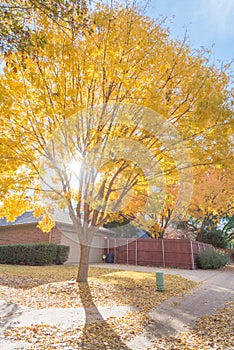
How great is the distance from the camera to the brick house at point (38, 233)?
1697 cm

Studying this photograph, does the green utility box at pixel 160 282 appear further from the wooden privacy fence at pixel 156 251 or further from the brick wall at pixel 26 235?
the brick wall at pixel 26 235

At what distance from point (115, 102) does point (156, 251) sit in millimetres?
13092

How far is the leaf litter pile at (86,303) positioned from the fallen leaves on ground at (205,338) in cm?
2

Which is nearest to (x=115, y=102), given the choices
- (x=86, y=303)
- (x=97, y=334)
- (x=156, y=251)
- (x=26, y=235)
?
(x=86, y=303)

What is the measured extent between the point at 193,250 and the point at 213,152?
12.1m

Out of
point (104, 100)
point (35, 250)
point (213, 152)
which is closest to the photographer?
point (213, 152)

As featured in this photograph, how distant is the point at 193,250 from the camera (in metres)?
17.0

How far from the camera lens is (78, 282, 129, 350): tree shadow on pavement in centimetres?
379

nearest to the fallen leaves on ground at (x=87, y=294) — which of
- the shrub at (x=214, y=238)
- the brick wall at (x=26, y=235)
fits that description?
the brick wall at (x=26, y=235)

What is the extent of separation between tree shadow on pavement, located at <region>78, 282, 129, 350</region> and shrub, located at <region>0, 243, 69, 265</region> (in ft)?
31.1

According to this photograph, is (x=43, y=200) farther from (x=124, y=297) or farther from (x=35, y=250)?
(x=35, y=250)

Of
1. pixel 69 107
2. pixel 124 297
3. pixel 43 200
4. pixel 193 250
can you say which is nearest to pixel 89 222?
pixel 43 200

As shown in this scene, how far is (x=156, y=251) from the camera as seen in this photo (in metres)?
18.1

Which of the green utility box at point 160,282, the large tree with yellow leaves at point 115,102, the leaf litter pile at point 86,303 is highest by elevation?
the large tree with yellow leaves at point 115,102
